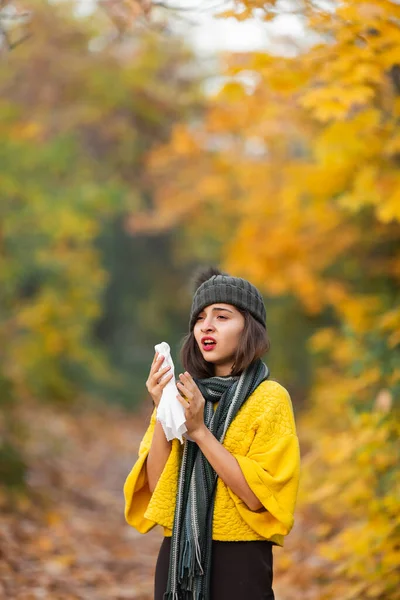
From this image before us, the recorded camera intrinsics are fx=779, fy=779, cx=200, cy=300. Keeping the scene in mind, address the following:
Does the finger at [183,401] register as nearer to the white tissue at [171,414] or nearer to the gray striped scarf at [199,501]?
the white tissue at [171,414]

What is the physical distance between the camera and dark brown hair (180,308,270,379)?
2.72 meters

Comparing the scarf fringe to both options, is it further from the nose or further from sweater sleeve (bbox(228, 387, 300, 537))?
the nose

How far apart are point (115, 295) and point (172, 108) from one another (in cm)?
745

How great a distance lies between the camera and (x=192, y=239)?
1633 cm

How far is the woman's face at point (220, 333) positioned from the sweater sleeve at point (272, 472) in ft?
0.81

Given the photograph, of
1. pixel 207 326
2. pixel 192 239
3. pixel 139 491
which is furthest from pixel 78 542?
pixel 192 239

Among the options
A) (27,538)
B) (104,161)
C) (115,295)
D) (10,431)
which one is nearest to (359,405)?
(27,538)

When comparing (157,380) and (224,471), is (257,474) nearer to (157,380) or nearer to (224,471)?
(224,471)

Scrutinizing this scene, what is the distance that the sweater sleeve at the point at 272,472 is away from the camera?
2.54m

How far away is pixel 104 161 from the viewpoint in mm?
13609

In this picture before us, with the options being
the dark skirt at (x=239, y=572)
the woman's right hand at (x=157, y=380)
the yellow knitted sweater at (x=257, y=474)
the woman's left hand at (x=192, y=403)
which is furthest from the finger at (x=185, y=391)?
the dark skirt at (x=239, y=572)

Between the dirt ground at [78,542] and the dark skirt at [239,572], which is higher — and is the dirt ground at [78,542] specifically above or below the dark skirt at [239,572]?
below

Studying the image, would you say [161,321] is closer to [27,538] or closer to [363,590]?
[27,538]

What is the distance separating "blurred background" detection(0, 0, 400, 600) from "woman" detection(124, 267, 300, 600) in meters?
1.63
